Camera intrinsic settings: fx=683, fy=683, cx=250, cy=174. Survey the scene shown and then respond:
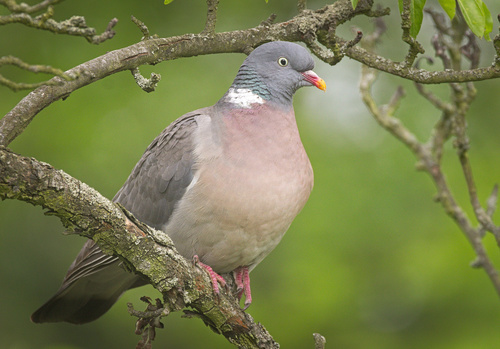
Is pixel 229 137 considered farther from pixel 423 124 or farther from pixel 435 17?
pixel 423 124

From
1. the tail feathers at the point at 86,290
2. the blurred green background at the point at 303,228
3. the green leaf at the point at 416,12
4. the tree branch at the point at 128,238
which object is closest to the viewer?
the tree branch at the point at 128,238

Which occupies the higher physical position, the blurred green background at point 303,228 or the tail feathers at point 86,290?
the blurred green background at point 303,228

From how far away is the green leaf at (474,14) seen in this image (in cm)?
266

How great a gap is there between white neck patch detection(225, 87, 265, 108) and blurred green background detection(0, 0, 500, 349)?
183 cm

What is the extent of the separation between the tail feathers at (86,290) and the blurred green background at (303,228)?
51.6 inches

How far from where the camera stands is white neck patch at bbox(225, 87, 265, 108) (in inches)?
157

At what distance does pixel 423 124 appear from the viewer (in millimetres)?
6523

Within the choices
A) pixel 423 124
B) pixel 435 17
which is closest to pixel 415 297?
pixel 423 124

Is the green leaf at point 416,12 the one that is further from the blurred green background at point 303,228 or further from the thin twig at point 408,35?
the blurred green background at point 303,228

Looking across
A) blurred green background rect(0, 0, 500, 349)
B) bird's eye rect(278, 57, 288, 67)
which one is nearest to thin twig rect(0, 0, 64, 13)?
bird's eye rect(278, 57, 288, 67)

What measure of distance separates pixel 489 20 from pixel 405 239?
11.4 feet

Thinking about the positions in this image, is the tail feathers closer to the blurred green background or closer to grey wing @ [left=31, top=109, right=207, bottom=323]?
grey wing @ [left=31, top=109, right=207, bottom=323]

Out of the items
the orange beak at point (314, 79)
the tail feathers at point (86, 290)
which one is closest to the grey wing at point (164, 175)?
the tail feathers at point (86, 290)

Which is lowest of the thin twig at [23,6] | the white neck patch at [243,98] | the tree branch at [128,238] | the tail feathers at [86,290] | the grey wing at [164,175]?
the tail feathers at [86,290]
